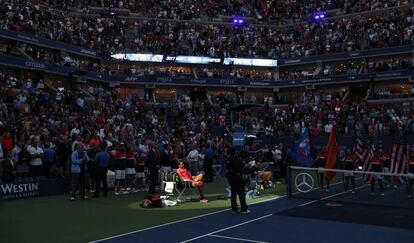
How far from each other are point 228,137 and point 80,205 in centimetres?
2165

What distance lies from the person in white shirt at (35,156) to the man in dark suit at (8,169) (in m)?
1.12

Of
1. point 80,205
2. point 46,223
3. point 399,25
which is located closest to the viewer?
point 46,223

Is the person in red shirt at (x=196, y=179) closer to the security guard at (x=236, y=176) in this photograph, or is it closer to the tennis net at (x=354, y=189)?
the security guard at (x=236, y=176)

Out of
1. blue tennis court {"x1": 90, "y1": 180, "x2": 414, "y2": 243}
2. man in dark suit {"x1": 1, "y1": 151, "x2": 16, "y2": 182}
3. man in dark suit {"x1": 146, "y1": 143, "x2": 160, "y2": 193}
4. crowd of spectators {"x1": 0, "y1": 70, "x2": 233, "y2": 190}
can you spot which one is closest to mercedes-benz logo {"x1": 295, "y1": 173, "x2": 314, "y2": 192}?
blue tennis court {"x1": 90, "y1": 180, "x2": 414, "y2": 243}

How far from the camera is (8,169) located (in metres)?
16.7

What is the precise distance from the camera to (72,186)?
1686 cm

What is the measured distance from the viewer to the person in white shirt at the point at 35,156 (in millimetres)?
18172

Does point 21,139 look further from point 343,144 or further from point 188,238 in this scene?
point 343,144

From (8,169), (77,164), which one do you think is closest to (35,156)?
(8,169)

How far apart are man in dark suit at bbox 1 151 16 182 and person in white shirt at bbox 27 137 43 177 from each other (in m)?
1.12

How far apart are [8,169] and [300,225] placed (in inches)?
418

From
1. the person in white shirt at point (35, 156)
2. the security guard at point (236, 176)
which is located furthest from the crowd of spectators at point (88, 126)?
the security guard at point (236, 176)

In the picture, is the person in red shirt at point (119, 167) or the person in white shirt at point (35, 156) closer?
the person in white shirt at point (35, 156)

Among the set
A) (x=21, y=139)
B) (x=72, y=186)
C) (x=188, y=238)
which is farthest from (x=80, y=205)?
(x=188, y=238)
